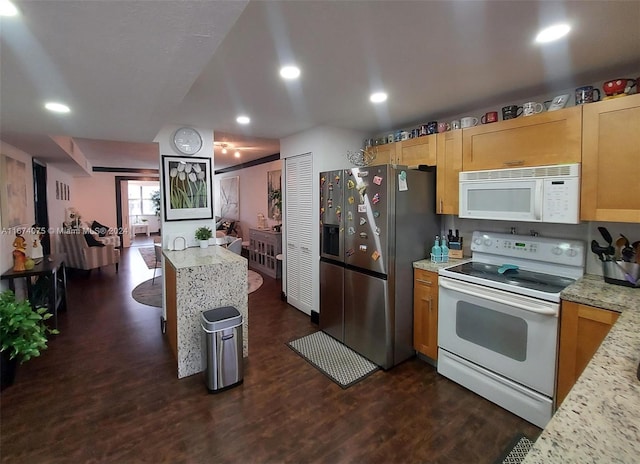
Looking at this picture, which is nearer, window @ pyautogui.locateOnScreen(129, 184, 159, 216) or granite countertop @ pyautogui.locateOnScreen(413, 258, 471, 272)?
granite countertop @ pyautogui.locateOnScreen(413, 258, 471, 272)

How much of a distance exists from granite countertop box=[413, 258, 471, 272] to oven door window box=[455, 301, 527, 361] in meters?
0.35

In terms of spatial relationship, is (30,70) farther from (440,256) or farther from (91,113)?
(440,256)

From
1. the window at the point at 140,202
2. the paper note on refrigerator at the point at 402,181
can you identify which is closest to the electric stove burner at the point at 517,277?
the paper note on refrigerator at the point at 402,181

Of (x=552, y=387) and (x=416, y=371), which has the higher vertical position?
(x=552, y=387)

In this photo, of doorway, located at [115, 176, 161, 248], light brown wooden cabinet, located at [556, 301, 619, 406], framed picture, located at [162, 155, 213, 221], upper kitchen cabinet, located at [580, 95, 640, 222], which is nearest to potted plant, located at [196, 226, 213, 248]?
framed picture, located at [162, 155, 213, 221]

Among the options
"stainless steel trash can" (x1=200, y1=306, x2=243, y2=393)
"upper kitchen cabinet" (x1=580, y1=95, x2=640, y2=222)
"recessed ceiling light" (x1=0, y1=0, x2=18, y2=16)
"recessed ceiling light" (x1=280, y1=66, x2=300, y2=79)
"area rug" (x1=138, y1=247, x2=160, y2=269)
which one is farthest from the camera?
"area rug" (x1=138, y1=247, x2=160, y2=269)

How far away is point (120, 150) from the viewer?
19.3 feet

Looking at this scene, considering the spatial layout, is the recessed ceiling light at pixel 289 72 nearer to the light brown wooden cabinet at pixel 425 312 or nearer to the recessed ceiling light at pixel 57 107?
the recessed ceiling light at pixel 57 107

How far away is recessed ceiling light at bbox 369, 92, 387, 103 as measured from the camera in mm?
2496

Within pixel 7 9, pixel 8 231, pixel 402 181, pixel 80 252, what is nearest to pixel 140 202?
pixel 80 252

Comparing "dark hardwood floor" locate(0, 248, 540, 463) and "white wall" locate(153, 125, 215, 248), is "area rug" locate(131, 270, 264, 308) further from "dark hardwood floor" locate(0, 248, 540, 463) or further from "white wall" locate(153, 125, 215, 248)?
"white wall" locate(153, 125, 215, 248)

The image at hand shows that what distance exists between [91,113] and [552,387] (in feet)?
12.5

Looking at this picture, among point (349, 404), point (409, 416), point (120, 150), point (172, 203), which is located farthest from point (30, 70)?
point (120, 150)

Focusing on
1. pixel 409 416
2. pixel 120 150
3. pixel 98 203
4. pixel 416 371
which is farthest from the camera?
pixel 98 203
